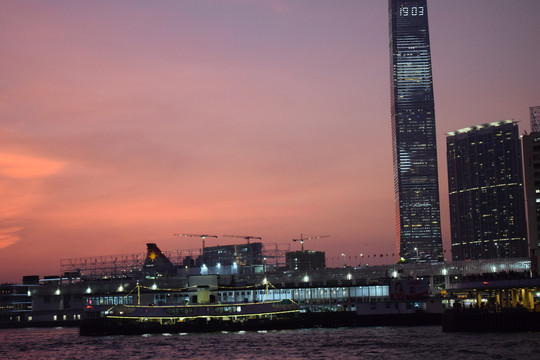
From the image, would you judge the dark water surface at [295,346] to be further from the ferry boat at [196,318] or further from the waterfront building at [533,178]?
the waterfront building at [533,178]

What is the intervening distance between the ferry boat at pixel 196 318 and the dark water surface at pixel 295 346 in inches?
247

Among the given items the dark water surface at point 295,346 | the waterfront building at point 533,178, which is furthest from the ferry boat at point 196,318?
the waterfront building at point 533,178

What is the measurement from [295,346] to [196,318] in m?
42.6

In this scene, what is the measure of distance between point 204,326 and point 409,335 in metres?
40.3

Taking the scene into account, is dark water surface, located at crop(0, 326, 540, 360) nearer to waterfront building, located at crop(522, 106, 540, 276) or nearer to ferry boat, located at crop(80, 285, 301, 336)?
ferry boat, located at crop(80, 285, 301, 336)

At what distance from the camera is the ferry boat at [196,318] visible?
5497 inches

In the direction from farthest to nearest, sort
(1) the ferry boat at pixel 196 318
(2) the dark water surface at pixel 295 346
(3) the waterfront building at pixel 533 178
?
1. (3) the waterfront building at pixel 533 178
2. (1) the ferry boat at pixel 196 318
3. (2) the dark water surface at pixel 295 346

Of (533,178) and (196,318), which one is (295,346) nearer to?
(196,318)

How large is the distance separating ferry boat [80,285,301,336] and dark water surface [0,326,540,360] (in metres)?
6.27

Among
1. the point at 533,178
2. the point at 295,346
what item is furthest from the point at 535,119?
the point at 295,346

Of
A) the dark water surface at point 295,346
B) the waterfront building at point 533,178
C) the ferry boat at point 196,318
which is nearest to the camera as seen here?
the dark water surface at point 295,346

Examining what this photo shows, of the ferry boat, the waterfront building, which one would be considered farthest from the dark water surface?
the waterfront building

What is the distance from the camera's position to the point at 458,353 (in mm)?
87062

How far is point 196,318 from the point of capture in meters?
142
